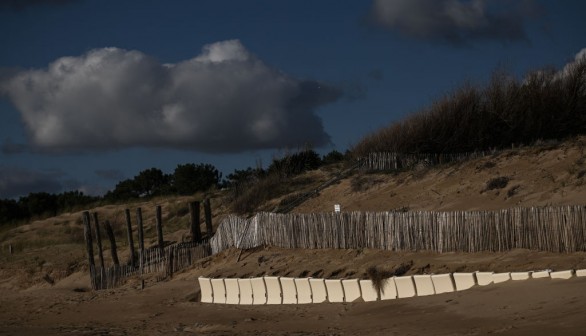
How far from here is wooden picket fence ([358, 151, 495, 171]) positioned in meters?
31.3

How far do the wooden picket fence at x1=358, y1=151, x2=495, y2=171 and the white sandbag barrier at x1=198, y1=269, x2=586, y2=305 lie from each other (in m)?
11.3

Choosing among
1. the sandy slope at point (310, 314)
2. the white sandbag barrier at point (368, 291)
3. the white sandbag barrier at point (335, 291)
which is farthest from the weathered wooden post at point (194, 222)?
the white sandbag barrier at point (368, 291)

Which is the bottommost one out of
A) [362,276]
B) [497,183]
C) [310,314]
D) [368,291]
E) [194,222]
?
[310,314]

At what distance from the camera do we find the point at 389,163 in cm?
3256

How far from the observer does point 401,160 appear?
32.4 meters

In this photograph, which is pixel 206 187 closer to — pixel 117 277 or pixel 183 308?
pixel 117 277

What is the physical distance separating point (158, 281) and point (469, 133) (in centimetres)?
1197

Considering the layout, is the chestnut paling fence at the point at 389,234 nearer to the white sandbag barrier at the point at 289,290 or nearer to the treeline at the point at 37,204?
the white sandbag barrier at the point at 289,290

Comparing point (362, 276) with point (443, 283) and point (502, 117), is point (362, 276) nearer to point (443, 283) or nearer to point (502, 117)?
point (443, 283)

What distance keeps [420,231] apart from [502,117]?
11349 mm

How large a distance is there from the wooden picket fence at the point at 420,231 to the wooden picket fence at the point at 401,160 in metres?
7.46

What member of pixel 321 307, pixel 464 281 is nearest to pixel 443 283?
pixel 464 281

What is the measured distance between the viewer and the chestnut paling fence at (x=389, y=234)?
1755 centimetres

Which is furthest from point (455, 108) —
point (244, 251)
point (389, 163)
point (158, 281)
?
point (158, 281)
